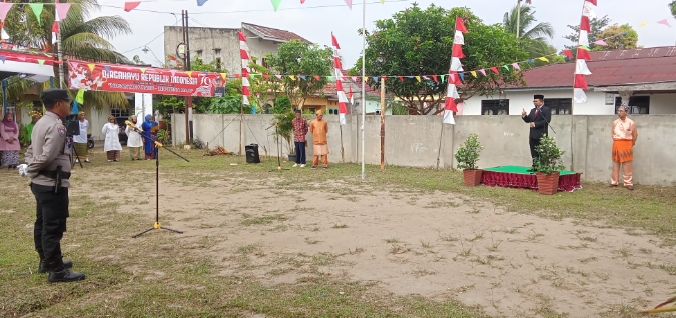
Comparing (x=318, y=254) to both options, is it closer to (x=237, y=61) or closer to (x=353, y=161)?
(x=353, y=161)

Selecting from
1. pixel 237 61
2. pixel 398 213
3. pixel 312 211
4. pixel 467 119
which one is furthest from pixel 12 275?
pixel 237 61

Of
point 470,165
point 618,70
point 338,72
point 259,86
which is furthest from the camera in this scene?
point 259,86

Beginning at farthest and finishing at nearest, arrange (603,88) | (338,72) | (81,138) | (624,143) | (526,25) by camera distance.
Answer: (526,25)
(81,138)
(603,88)
(338,72)
(624,143)

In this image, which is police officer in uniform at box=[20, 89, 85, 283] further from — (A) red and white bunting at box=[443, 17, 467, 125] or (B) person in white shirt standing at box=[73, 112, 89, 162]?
(B) person in white shirt standing at box=[73, 112, 89, 162]

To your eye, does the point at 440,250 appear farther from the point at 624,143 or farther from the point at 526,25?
the point at 526,25

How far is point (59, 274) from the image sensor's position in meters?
4.52

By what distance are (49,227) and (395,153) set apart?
34.8ft

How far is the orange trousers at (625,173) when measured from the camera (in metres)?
9.95

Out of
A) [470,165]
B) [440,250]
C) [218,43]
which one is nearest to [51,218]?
[440,250]

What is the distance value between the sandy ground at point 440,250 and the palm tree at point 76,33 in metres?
12.9

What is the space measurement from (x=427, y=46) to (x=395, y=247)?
11.2 m

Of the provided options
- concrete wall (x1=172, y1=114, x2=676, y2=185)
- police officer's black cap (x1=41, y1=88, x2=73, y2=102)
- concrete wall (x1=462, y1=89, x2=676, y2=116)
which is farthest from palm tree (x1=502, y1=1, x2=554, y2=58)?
police officer's black cap (x1=41, y1=88, x2=73, y2=102)

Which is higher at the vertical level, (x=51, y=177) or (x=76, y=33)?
(x=76, y=33)

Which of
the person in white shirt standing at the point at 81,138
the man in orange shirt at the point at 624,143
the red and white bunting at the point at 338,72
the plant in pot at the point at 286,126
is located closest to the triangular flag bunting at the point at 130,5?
the red and white bunting at the point at 338,72
